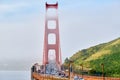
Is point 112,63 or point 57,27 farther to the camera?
point 57,27

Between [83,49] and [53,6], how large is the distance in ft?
71.4

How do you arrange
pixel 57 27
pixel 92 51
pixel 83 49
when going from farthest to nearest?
pixel 83 49, pixel 92 51, pixel 57 27

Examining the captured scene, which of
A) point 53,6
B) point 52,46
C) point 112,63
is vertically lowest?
point 112,63

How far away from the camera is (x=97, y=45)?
94.4m

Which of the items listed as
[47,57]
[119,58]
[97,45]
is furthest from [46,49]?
[97,45]

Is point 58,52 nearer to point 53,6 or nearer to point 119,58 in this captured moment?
point 53,6

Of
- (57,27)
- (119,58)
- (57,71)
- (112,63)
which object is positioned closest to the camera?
(112,63)

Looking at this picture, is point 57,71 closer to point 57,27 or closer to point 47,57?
point 47,57

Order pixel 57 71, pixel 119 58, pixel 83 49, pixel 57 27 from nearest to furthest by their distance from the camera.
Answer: pixel 119 58, pixel 57 71, pixel 57 27, pixel 83 49

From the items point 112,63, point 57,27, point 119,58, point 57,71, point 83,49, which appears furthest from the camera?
point 83,49

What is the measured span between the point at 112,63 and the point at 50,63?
18880 millimetres

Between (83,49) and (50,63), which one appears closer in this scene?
(50,63)

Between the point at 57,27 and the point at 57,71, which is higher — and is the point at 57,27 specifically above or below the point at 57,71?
above

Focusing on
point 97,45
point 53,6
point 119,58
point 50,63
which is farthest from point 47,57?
point 97,45
